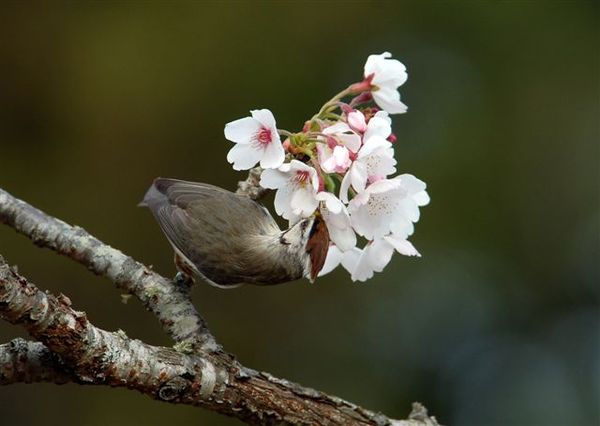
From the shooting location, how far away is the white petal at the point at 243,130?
319cm

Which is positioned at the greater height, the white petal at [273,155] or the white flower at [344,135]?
the white flower at [344,135]

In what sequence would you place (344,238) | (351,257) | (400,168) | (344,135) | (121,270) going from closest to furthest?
1. (344,135)
2. (344,238)
3. (351,257)
4. (121,270)
5. (400,168)

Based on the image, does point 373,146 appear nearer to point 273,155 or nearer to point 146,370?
point 273,155

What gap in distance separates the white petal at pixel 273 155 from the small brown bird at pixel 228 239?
0.55 m

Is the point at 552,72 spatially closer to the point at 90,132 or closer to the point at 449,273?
the point at 449,273

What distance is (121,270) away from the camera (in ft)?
12.5

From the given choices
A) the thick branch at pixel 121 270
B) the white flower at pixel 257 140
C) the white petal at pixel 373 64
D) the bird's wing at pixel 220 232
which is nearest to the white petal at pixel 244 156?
the white flower at pixel 257 140

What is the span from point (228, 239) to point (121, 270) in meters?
0.49

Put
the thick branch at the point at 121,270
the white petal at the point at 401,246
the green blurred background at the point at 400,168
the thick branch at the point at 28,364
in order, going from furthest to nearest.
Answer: the green blurred background at the point at 400,168
the thick branch at the point at 121,270
the white petal at the point at 401,246
the thick branch at the point at 28,364

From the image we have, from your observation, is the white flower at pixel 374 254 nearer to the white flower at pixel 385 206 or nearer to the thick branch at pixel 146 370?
the white flower at pixel 385 206

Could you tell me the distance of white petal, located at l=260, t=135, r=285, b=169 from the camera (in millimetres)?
3145

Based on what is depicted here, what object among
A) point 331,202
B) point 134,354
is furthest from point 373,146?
point 134,354

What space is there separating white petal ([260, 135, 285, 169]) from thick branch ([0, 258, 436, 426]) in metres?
0.72

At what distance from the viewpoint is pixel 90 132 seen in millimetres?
8266
